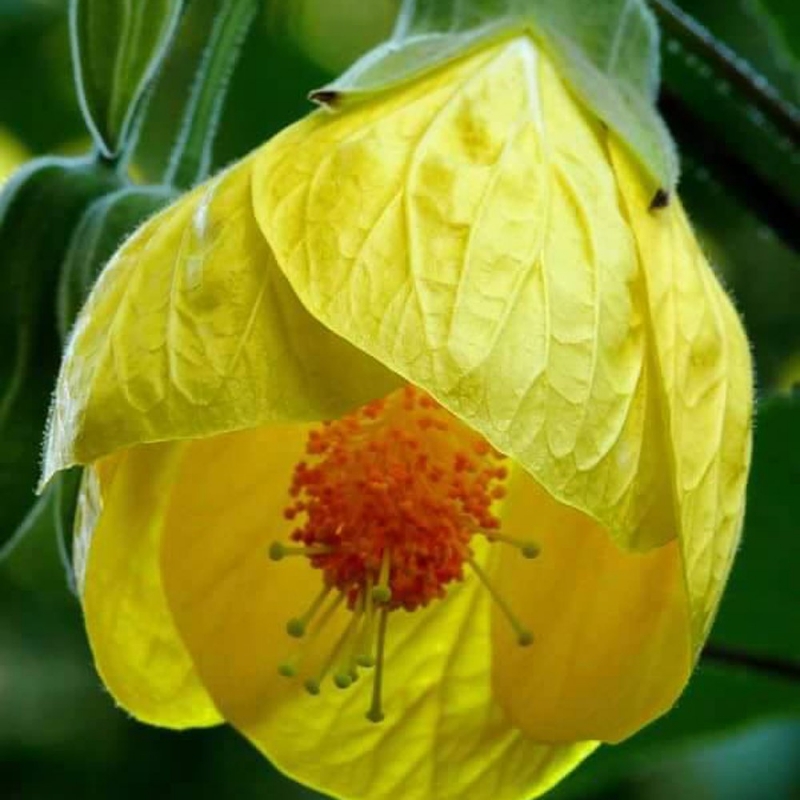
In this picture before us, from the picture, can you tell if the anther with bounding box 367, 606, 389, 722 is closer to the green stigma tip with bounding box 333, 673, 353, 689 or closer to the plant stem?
the green stigma tip with bounding box 333, 673, 353, 689

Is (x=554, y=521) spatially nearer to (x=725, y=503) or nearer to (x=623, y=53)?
(x=725, y=503)

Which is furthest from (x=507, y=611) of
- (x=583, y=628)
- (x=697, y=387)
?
(x=697, y=387)

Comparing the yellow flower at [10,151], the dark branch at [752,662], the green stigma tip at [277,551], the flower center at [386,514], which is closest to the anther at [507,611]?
the flower center at [386,514]

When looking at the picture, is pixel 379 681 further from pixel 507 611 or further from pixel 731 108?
pixel 731 108

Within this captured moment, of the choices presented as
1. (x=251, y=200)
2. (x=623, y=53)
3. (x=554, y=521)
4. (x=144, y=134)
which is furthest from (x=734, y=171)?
(x=144, y=134)

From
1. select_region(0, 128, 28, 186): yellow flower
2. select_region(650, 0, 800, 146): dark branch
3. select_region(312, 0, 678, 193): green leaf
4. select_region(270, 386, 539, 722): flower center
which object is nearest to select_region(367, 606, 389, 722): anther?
select_region(270, 386, 539, 722): flower center
